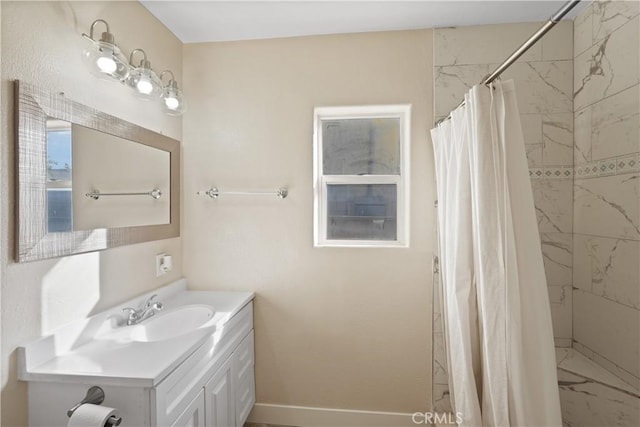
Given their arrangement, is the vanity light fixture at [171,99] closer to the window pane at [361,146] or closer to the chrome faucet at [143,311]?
the window pane at [361,146]

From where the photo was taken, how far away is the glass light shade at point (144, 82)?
1.58 m

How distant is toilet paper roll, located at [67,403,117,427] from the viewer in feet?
3.29

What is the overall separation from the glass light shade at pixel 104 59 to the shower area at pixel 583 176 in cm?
167

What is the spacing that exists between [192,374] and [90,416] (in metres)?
0.37

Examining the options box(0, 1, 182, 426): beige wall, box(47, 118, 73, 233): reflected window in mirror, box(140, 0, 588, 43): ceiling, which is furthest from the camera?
box(140, 0, 588, 43): ceiling

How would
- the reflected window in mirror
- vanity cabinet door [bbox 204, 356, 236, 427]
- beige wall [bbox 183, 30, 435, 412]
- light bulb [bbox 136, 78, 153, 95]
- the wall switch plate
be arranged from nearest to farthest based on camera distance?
the reflected window in mirror, vanity cabinet door [bbox 204, 356, 236, 427], light bulb [bbox 136, 78, 153, 95], the wall switch plate, beige wall [bbox 183, 30, 435, 412]

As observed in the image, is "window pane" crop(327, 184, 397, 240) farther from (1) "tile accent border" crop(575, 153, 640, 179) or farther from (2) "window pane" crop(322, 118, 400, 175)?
→ (1) "tile accent border" crop(575, 153, 640, 179)

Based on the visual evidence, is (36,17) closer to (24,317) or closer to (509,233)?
(24,317)

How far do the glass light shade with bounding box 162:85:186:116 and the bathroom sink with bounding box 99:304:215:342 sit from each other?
43.6 inches

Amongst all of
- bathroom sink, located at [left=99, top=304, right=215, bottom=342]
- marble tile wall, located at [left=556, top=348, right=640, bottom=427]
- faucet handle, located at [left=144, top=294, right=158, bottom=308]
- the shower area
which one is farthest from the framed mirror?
marble tile wall, located at [left=556, top=348, right=640, bottom=427]

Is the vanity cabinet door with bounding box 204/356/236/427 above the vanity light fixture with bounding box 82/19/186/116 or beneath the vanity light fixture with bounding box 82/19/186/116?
beneath

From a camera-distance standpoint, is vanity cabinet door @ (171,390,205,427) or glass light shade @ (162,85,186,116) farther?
glass light shade @ (162,85,186,116)

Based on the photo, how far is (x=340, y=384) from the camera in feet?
6.82

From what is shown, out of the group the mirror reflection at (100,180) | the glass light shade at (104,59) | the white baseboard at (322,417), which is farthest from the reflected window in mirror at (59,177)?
the white baseboard at (322,417)
